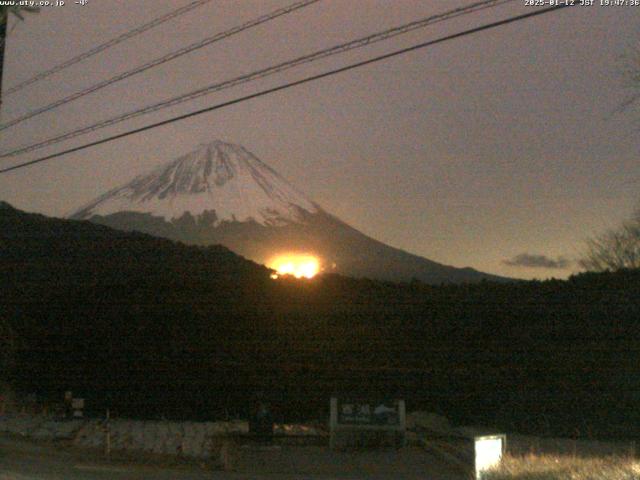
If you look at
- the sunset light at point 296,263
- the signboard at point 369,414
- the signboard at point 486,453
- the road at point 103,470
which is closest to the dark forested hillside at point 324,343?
the signboard at point 369,414

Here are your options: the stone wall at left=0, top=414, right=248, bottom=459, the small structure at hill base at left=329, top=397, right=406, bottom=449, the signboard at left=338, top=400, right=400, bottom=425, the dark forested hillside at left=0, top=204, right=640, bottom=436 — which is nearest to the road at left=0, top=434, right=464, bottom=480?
the stone wall at left=0, top=414, right=248, bottom=459

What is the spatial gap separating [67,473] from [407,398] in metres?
9.41

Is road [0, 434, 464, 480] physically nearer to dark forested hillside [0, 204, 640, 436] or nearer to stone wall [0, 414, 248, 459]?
stone wall [0, 414, 248, 459]

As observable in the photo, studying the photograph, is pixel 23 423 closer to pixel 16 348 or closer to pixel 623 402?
pixel 16 348

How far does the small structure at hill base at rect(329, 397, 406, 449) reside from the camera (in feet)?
57.5

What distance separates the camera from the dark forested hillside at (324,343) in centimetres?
1848

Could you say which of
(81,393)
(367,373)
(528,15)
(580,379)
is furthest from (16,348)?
(528,15)

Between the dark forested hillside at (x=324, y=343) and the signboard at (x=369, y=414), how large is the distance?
97.3 inches

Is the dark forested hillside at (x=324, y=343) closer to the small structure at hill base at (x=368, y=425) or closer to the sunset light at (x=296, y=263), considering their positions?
the small structure at hill base at (x=368, y=425)

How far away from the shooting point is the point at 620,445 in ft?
54.8

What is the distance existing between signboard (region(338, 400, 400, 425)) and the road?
2267mm

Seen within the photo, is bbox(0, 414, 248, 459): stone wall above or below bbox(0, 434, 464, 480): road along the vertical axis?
above

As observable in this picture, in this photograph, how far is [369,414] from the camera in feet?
58.1

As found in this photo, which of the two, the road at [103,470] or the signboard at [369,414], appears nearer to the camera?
the road at [103,470]
